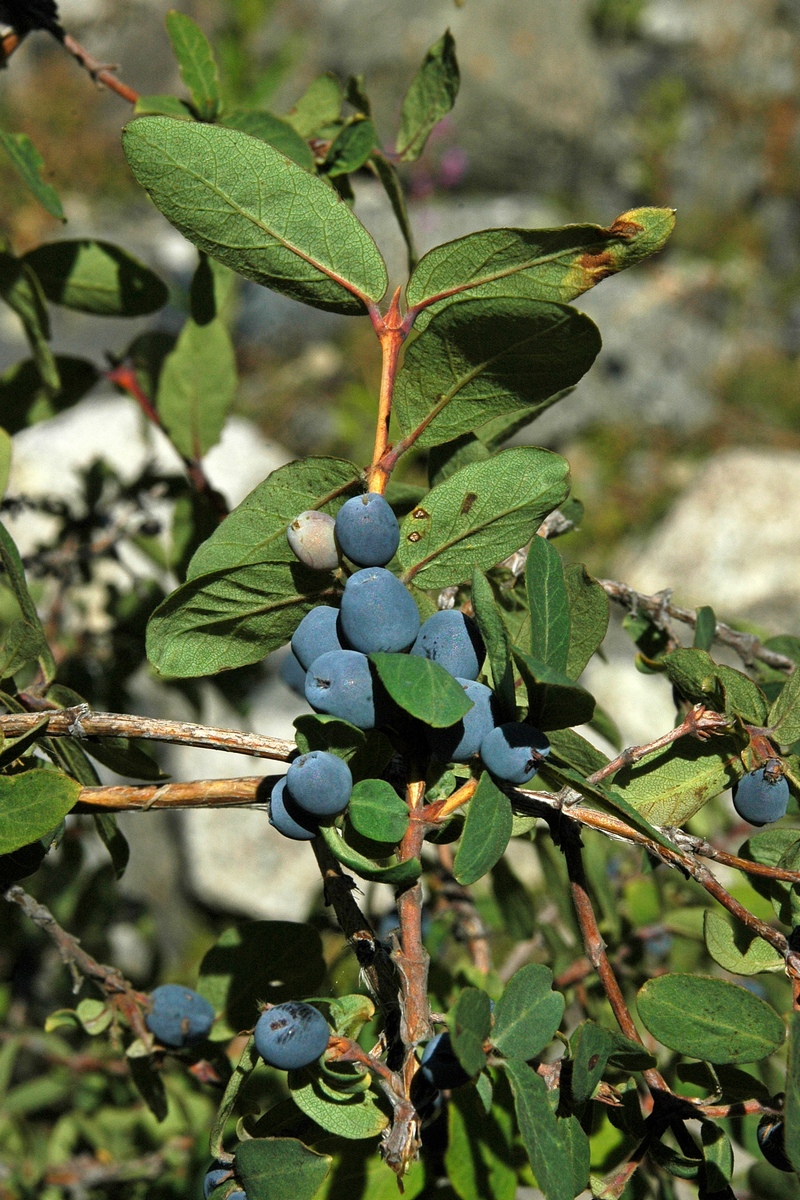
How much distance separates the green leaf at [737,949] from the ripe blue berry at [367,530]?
1.08ft

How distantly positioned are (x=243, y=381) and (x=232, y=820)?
366 cm

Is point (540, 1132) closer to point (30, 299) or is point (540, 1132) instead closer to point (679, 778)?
point (679, 778)

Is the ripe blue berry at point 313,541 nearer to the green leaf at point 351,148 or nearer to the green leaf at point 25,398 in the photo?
the green leaf at point 351,148

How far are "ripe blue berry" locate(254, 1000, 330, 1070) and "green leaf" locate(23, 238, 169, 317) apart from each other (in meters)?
0.79

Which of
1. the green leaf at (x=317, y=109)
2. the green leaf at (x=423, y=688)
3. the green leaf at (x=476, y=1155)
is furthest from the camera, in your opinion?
the green leaf at (x=317, y=109)

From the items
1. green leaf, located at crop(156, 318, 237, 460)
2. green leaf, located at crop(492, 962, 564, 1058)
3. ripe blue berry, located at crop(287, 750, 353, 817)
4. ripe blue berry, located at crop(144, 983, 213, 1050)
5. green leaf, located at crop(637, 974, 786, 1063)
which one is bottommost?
ripe blue berry, located at crop(144, 983, 213, 1050)

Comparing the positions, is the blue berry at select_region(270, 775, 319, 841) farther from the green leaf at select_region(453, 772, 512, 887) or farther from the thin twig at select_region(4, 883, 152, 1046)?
the thin twig at select_region(4, 883, 152, 1046)

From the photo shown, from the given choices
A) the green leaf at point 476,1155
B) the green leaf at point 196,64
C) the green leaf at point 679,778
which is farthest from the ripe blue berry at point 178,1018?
the green leaf at point 196,64

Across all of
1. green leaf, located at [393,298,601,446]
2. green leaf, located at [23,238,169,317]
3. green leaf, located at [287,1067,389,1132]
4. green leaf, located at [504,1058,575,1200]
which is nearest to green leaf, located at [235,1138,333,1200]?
green leaf, located at [287,1067,389,1132]

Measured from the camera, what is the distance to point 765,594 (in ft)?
14.4

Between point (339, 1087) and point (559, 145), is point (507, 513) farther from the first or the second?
point (559, 145)

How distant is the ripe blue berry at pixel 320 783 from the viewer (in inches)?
21.1

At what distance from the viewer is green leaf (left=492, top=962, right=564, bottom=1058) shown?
595 millimetres

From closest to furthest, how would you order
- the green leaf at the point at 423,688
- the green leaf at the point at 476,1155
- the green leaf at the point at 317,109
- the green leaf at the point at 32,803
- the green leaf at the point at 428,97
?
the green leaf at the point at 423,688, the green leaf at the point at 32,803, the green leaf at the point at 476,1155, the green leaf at the point at 428,97, the green leaf at the point at 317,109
